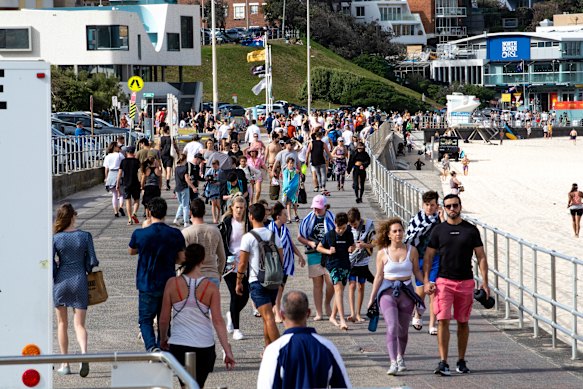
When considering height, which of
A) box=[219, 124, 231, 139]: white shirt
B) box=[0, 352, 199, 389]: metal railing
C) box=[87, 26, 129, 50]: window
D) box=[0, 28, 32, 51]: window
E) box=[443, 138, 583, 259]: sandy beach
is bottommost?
box=[443, 138, 583, 259]: sandy beach

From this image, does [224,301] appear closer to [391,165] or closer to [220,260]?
[220,260]

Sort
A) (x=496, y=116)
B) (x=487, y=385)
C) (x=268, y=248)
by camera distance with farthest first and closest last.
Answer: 1. (x=496, y=116)
2. (x=268, y=248)
3. (x=487, y=385)

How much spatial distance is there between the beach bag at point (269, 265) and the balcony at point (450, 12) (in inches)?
5404

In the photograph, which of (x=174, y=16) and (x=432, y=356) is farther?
(x=174, y=16)

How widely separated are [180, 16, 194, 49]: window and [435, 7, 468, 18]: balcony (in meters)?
65.1

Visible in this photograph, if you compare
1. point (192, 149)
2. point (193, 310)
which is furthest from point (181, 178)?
point (193, 310)

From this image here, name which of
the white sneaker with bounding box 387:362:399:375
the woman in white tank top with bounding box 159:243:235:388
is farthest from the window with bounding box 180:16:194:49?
the woman in white tank top with bounding box 159:243:235:388

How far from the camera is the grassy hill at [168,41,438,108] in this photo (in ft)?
356

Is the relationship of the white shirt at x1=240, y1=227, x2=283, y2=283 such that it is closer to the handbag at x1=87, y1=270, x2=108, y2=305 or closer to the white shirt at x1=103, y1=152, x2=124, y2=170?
the handbag at x1=87, y1=270, x2=108, y2=305

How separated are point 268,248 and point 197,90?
7730cm

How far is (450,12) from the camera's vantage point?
148m

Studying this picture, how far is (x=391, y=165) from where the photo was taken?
59906 mm

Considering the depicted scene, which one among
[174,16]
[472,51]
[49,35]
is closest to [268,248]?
[49,35]

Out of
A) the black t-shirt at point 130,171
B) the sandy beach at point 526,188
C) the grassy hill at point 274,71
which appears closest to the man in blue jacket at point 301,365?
the black t-shirt at point 130,171
